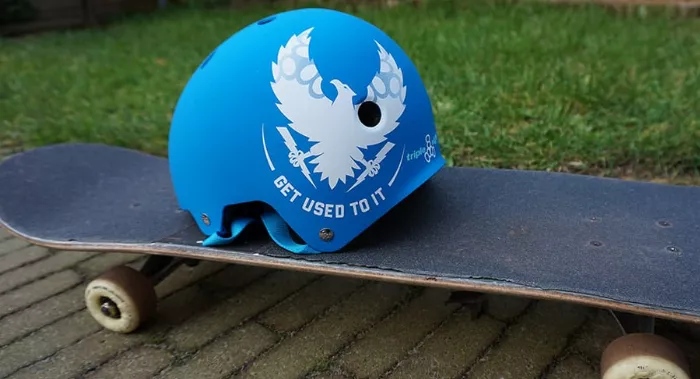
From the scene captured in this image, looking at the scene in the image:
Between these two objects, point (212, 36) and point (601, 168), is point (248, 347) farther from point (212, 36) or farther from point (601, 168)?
point (212, 36)

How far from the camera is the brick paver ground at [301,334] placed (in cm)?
195

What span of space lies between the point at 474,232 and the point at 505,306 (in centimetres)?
36

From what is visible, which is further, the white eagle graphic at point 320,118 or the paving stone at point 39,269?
the paving stone at point 39,269

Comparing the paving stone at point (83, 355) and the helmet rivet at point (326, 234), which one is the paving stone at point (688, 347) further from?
the paving stone at point (83, 355)

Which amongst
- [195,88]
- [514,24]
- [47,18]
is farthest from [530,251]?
[47,18]

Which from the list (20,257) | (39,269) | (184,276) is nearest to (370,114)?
(184,276)

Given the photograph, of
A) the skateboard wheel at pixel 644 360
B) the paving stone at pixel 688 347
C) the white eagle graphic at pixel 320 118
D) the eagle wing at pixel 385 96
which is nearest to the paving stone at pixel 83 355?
the white eagle graphic at pixel 320 118

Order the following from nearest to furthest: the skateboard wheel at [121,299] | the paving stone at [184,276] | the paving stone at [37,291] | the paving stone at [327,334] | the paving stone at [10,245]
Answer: the paving stone at [327,334]
the skateboard wheel at [121,299]
the paving stone at [37,291]
the paving stone at [184,276]
the paving stone at [10,245]

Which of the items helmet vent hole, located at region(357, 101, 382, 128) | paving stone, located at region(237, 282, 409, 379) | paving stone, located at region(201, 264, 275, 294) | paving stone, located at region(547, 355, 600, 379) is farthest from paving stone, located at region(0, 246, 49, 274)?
paving stone, located at region(547, 355, 600, 379)

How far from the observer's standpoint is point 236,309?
229 centimetres

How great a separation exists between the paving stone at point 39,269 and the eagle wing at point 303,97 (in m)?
1.32

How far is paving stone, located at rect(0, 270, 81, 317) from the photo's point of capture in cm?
236

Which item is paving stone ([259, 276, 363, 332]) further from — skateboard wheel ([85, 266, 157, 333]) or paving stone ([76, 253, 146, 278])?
paving stone ([76, 253, 146, 278])

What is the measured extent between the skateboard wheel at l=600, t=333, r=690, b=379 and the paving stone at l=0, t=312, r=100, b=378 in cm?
155
